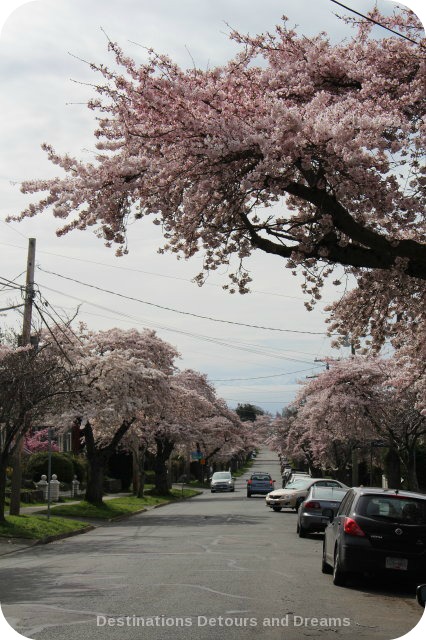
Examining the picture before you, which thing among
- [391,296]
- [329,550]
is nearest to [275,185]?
[391,296]

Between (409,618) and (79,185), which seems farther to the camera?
(79,185)

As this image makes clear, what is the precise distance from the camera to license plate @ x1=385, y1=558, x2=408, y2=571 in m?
11.6

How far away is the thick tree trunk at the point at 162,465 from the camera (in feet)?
171

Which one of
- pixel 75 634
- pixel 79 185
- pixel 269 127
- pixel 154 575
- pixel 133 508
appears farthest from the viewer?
Result: pixel 133 508

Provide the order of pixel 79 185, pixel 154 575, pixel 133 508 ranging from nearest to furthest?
1. pixel 79 185
2. pixel 154 575
3. pixel 133 508

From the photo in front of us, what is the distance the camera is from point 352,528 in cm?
1195

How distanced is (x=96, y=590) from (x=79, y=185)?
5462 millimetres

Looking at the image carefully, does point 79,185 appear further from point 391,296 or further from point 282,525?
point 282,525

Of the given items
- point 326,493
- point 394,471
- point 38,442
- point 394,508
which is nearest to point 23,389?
point 326,493

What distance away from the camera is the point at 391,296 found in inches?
547

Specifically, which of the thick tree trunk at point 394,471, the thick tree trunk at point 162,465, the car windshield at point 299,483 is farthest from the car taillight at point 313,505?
the thick tree trunk at point 162,465

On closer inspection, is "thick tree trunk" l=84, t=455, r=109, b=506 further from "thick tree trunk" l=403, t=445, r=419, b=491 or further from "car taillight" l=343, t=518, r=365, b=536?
"car taillight" l=343, t=518, r=365, b=536

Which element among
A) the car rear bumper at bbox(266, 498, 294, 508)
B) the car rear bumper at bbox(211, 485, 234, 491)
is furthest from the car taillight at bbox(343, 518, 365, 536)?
the car rear bumper at bbox(211, 485, 234, 491)

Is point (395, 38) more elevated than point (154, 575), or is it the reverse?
point (395, 38)
